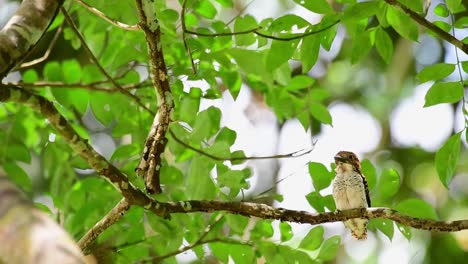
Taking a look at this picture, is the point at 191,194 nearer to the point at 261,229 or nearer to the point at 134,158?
the point at 261,229

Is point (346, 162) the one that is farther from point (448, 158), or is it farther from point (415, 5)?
point (415, 5)

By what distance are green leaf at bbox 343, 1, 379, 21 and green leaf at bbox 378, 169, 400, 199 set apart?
0.69 meters

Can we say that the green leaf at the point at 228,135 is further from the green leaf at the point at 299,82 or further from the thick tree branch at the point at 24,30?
the thick tree branch at the point at 24,30

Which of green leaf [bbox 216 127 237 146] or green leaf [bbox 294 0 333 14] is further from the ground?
green leaf [bbox 294 0 333 14]

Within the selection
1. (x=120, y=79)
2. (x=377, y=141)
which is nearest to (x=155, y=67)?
(x=120, y=79)

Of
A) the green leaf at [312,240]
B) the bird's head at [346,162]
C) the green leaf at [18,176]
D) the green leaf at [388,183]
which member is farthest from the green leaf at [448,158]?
the green leaf at [18,176]

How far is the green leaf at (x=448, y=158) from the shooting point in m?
2.73

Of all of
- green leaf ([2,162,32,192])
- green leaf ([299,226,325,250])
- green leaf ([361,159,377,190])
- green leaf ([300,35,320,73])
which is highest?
green leaf ([300,35,320,73])

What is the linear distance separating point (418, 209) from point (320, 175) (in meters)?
0.38

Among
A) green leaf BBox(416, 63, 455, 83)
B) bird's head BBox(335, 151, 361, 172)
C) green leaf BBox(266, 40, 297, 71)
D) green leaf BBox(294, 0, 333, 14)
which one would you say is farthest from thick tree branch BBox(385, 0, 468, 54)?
bird's head BBox(335, 151, 361, 172)

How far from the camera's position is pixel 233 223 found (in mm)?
3008

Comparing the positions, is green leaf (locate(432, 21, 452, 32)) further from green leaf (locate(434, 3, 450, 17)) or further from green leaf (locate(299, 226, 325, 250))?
green leaf (locate(299, 226, 325, 250))

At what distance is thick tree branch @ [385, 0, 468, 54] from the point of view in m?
2.61

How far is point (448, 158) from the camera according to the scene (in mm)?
2742
